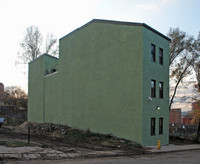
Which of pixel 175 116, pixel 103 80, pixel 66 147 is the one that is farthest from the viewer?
pixel 175 116

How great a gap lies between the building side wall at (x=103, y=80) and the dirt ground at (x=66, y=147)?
1277 millimetres

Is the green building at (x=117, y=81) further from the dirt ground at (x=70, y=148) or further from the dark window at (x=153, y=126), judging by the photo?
the dirt ground at (x=70, y=148)

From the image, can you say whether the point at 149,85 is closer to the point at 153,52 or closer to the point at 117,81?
the point at 117,81

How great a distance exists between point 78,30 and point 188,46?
14.6 meters

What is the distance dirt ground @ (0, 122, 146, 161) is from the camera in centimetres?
1272

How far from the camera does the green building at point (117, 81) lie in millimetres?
19500

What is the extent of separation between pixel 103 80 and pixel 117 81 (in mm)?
1961

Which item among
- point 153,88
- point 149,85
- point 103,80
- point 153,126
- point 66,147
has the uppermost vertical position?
point 103,80

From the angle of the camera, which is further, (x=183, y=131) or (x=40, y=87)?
(x=183, y=131)

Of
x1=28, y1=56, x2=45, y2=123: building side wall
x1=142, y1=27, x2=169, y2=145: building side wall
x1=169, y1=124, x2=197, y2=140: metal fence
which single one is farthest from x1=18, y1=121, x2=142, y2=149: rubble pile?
x1=169, y1=124, x2=197, y2=140: metal fence

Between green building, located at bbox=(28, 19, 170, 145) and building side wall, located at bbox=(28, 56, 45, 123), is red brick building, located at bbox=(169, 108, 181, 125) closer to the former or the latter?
building side wall, located at bbox=(28, 56, 45, 123)

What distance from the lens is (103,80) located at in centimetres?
2286

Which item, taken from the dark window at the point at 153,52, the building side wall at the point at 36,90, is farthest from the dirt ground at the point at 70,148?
the building side wall at the point at 36,90

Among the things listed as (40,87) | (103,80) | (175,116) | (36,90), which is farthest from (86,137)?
(175,116)
